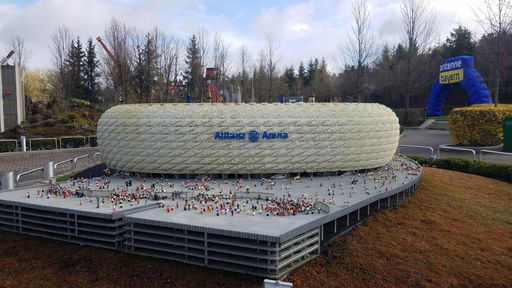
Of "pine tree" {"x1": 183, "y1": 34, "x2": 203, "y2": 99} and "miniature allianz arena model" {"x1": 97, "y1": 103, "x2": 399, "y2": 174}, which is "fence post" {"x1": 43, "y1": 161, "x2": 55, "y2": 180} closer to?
"miniature allianz arena model" {"x1": 97, "y1": 103, "x2": 399, "y2": 174}

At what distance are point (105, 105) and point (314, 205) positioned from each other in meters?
52.8

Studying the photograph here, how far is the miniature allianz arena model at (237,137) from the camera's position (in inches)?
544

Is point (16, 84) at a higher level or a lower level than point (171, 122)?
higher

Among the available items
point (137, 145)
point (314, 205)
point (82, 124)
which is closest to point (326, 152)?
point (314, 205)

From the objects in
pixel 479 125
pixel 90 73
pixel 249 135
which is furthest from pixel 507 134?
pixel 90 73

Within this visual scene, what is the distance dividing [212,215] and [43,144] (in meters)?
26.6

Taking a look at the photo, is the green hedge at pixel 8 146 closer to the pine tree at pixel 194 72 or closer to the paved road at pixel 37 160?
the paved road at pixel 37 160

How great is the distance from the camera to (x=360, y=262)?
334 inches

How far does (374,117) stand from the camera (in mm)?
15055

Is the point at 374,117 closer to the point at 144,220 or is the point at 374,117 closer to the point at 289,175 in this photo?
the point at 289,175

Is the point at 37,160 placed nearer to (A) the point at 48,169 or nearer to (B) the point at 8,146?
(B) the point at 8,146

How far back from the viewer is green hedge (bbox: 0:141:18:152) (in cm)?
2876

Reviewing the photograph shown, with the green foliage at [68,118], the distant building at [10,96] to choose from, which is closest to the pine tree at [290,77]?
the green foliage at [68,118]

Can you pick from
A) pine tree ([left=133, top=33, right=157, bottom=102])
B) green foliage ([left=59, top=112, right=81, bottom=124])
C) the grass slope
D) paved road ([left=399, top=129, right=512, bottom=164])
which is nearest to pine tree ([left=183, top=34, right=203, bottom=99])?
pine tree ([left=133, top=33, right=157, bottom=102])
